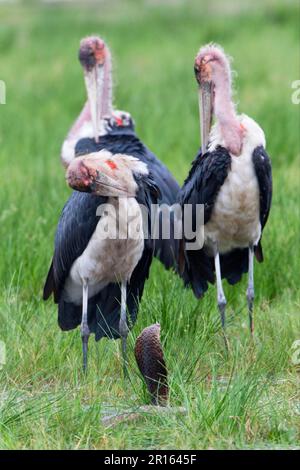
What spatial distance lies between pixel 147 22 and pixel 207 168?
11.0 metres

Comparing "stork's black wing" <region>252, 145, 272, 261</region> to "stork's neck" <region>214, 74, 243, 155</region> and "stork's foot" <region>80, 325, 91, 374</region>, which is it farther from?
"stork's foot" <region>80, 325, 91, 374</region>

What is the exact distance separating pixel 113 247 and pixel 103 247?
5cm

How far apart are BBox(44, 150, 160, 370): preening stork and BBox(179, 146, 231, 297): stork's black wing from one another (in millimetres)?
239

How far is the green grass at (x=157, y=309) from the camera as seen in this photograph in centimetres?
406

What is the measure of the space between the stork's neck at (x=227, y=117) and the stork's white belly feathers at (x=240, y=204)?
0.12 ft

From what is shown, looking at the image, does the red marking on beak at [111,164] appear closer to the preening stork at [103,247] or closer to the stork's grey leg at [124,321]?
the preening stork at [103,247]

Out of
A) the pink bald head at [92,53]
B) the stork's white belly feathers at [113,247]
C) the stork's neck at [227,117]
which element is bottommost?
the stork's white belly feathers at [113,247]

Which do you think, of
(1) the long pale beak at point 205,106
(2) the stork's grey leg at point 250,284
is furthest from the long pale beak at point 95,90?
(2) the stork's grey leg at point 250,284

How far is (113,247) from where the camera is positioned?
5.23 metres

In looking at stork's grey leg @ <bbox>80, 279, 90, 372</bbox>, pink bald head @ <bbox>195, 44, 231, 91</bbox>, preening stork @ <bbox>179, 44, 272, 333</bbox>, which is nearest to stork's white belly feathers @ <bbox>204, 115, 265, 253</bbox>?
preening stork @ <bbox>179, 44, 272, 333</bbox>

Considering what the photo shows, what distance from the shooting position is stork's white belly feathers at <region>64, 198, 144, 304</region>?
16.9 feet

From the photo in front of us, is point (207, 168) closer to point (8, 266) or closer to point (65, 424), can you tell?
point (8, 266)

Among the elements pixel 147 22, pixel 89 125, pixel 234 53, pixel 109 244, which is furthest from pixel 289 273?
pixel 147 22

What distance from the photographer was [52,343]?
5117mm
